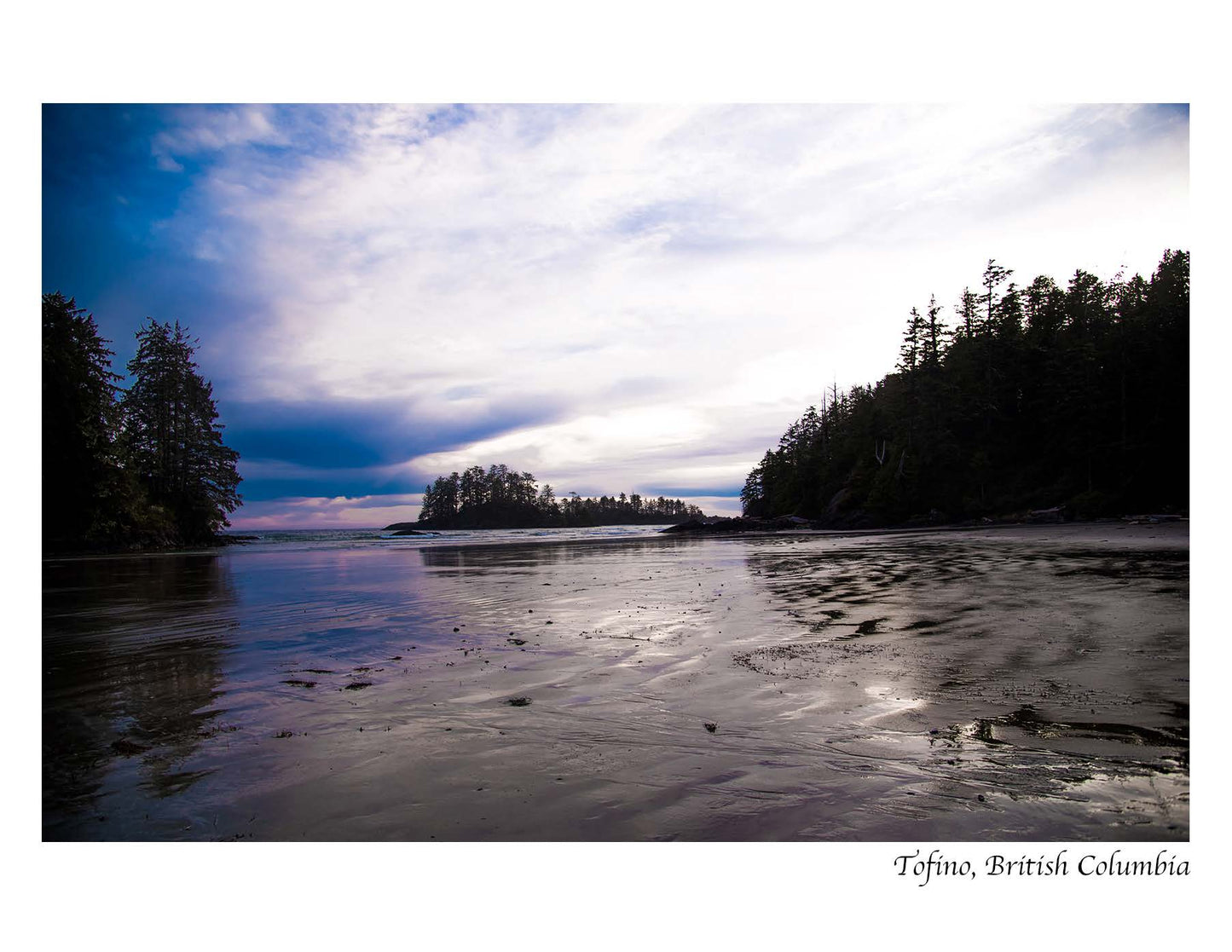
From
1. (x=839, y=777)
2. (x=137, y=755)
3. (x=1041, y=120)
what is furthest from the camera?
(x=1041, y=120)

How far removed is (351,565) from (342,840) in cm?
2246

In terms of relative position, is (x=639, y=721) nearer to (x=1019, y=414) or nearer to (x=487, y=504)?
(x=1019, y=414)

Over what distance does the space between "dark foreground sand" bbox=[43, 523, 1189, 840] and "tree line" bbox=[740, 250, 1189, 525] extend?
42.3 meters

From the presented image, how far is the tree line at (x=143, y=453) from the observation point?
106 feet

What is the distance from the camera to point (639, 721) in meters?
4.73

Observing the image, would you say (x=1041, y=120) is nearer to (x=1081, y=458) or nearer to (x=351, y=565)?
(x=351, y=565)

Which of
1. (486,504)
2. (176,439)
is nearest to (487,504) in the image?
(486,504)

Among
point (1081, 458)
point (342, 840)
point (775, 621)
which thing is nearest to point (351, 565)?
point (775, 621)

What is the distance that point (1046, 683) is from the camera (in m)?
5.37

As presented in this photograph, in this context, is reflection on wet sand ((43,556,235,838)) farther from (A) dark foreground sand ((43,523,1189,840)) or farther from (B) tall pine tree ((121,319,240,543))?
(B) tall pine tree ((121,319,240,543))

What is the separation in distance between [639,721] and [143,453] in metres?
57.5

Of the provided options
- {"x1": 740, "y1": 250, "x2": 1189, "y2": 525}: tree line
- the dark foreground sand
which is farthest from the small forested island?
the dark foreground sand

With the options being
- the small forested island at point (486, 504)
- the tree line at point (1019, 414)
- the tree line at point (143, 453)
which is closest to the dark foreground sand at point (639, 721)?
the tree line at point (143, 453)

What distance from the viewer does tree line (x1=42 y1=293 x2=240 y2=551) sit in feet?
106
